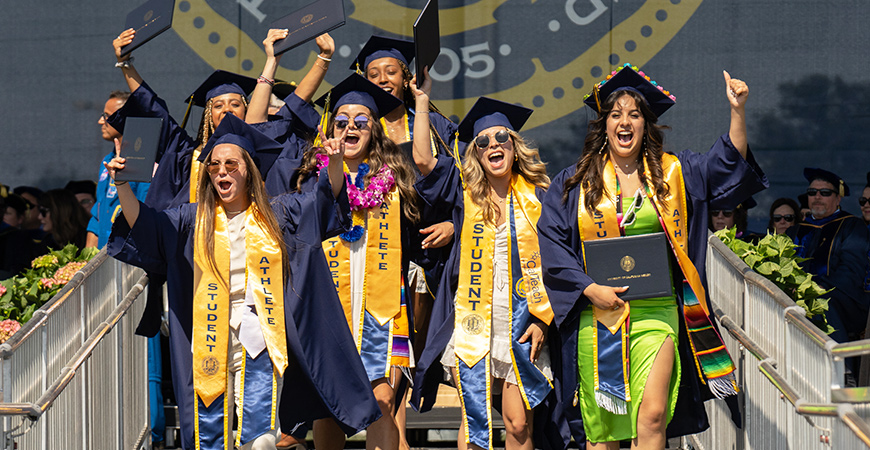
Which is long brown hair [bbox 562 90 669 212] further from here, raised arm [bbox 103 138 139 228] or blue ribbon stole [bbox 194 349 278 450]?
raised arm [bbox 103 138 139 228]

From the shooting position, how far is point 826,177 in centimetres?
819

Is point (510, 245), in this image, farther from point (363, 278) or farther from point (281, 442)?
point (281, 442)

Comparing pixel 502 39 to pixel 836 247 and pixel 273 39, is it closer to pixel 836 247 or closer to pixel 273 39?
pixel 836 247

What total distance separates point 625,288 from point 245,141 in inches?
69.9

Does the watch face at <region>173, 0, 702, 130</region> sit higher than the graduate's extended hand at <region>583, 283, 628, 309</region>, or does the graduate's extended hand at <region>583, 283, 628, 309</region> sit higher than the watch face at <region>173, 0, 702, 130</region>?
the watch face at <region>173, 0, 702, 130</region>

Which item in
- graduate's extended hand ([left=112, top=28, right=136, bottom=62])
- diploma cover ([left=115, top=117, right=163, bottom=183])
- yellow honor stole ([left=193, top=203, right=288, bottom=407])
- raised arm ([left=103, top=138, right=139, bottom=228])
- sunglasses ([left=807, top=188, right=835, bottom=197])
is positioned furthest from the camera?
sunglasses ([left=807, top=188, right=835, bottom=197])

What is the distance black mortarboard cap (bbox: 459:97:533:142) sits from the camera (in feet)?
18.9

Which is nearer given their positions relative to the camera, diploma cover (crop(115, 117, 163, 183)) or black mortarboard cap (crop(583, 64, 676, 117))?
diploma cover (crop(115, 117, 163, 183))

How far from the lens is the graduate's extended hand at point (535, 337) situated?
5453 mm

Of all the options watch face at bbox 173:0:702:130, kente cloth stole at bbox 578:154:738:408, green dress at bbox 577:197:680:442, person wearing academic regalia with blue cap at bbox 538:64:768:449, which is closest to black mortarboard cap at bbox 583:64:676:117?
person wearing academic regalia with blue cap at bbox 538:64:768:449

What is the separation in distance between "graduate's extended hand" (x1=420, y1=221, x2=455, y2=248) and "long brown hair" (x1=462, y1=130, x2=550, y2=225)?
0.20 metres

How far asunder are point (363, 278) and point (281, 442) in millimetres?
1048

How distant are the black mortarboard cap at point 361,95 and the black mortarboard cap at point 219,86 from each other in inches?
30.8

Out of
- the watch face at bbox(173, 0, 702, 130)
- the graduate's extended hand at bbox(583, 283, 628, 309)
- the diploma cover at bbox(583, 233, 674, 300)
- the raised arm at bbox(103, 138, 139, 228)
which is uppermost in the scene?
the watch face at bbox(173, 0, 702, 130)
